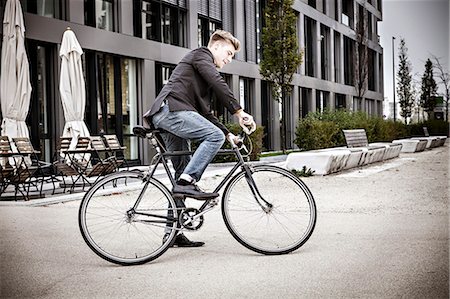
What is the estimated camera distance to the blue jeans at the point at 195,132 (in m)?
2.65

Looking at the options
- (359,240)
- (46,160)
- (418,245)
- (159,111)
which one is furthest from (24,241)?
(46,160)

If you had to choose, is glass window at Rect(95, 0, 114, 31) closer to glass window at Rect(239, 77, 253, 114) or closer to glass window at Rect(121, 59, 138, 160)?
glass window at Rect(121, 59, 138, 160)

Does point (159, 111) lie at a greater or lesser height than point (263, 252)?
greater

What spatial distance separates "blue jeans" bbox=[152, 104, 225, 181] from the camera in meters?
2.65

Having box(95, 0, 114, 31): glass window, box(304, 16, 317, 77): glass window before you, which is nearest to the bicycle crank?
box(304, 16, 317, 77): glass window

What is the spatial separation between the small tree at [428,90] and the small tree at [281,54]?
3.04ft

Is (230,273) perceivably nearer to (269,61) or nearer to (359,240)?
(359,240)

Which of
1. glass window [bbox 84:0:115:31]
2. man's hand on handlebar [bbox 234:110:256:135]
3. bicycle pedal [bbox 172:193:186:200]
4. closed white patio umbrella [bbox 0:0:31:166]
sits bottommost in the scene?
bicycle pedal [bbox 172:193:186:200]

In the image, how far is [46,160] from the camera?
18.3 ft

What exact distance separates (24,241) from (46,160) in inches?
97.7

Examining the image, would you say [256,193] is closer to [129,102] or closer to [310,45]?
[310,45]

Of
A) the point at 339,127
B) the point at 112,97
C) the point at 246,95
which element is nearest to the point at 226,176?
the point at 246,95

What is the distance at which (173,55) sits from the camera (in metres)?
3.67

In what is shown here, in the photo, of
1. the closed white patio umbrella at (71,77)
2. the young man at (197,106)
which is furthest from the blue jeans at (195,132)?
the closed white patio umbrella at (71,77)
